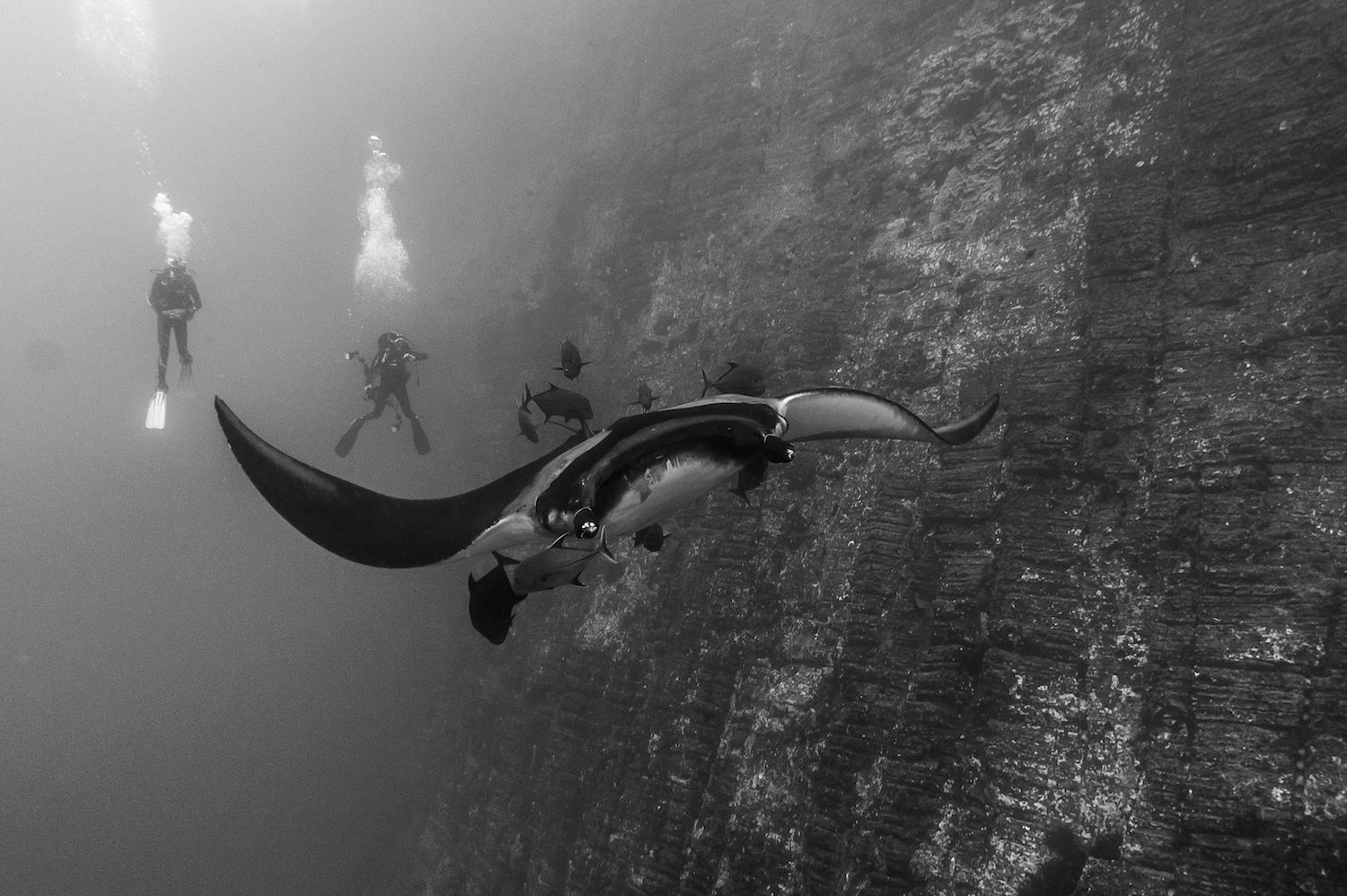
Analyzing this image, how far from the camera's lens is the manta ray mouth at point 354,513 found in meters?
2.20

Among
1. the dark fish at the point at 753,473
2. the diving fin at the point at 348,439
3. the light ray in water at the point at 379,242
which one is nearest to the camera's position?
the dark fish at the point at 753,473

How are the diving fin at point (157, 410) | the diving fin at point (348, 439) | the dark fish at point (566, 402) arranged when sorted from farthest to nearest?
the diving fin at point (157, 410), the diving fin at point (348, 439), the dark fish at point (566, 402)

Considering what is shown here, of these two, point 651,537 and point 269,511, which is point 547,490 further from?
point 269,511

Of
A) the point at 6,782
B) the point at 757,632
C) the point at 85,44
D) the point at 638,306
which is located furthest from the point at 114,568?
the point at 85,44

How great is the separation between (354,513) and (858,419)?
7.97ft

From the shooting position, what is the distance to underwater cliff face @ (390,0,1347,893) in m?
4.64

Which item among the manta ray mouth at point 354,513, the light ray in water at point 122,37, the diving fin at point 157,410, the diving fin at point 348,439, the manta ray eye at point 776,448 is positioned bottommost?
the diving fin at point 348,439

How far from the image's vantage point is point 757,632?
7285 mm

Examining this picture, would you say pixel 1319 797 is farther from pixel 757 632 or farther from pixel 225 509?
pixel 225 509

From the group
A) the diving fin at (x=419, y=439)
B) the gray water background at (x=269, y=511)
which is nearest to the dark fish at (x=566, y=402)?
the gray water background at (x=269, y=511)

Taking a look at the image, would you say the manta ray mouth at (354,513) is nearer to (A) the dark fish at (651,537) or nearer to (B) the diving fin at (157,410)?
(A) the dark fish at (651,537)

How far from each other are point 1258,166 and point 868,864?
7273mm

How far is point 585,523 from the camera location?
2.30m

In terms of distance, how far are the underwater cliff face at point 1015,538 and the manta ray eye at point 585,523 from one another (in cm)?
473
